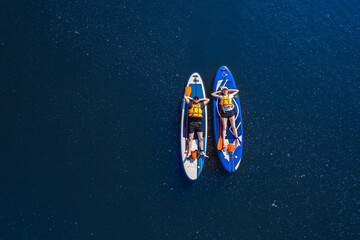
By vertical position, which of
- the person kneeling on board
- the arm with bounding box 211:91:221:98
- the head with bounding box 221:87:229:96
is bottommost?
the person kneeling on board

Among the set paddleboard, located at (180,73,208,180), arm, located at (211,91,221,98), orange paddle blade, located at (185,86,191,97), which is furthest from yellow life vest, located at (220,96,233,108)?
orange paddle blade, located at (185,86,191,97)

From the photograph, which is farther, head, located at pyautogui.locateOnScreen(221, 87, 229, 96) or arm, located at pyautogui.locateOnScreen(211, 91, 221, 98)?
arm, located at pyautogui.locateOnScreen(211, 91, 221, 98)

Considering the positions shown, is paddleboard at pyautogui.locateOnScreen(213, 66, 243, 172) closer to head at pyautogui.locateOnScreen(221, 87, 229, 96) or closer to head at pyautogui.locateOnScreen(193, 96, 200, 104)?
head at pyautogui.locateOnScreen(221, 87, 229, 96)

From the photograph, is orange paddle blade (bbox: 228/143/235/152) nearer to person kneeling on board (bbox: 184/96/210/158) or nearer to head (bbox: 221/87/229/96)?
person kneeling on board (bbox: 184/96/210/158)

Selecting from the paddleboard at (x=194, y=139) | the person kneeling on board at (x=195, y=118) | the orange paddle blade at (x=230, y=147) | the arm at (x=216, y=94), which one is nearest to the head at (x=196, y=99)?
the person kneeling on board at (x=195, y=118)

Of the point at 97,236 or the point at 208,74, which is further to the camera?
the point at 208,74

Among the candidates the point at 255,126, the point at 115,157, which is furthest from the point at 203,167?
the point at 115,157

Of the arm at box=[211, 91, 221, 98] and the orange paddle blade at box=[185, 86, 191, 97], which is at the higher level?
the orange paddle blade at box=[185, 86, 191, 97]

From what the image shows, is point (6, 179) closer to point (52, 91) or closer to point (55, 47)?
point (52, 91)
